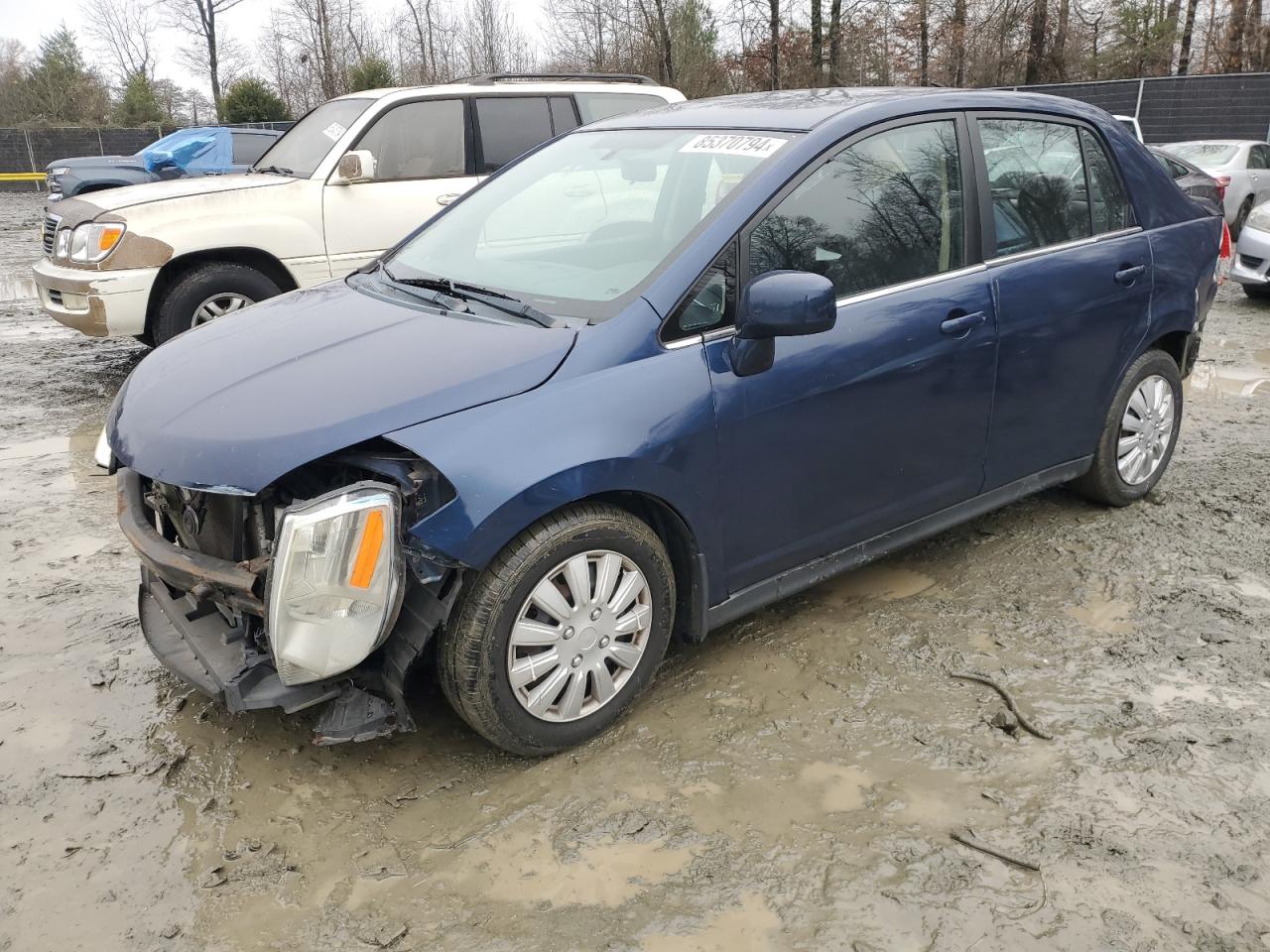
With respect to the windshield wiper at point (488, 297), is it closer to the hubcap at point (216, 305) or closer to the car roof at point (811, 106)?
the car roof at point (811, 106)

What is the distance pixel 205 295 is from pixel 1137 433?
220 inches

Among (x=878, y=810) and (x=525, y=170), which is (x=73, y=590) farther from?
(x=878, y=810)

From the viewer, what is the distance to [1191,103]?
21.2 metres

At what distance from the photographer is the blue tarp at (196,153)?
1531 centimetres

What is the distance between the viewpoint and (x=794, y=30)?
3034 cm

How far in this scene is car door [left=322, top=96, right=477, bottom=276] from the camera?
7.17m

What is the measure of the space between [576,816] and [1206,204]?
4167mm

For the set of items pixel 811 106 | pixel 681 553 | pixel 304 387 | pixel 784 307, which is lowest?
pixel 681 553

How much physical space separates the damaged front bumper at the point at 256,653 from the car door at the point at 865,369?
99 cm

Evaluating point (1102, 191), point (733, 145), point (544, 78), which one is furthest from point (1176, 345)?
point (544, 78)

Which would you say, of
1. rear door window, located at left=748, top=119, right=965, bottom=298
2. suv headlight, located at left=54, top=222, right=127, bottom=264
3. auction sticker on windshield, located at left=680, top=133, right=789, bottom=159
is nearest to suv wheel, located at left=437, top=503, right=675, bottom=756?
rear door window, located at left=748, top=119, right=965, bottom=298

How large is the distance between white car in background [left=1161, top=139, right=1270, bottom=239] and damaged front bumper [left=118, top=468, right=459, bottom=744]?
13941 mm

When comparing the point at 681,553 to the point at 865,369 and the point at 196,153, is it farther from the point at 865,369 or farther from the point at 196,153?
the point at 196,153

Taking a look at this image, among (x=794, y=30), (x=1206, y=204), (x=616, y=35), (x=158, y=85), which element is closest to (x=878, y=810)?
(x=1206, y=204)
